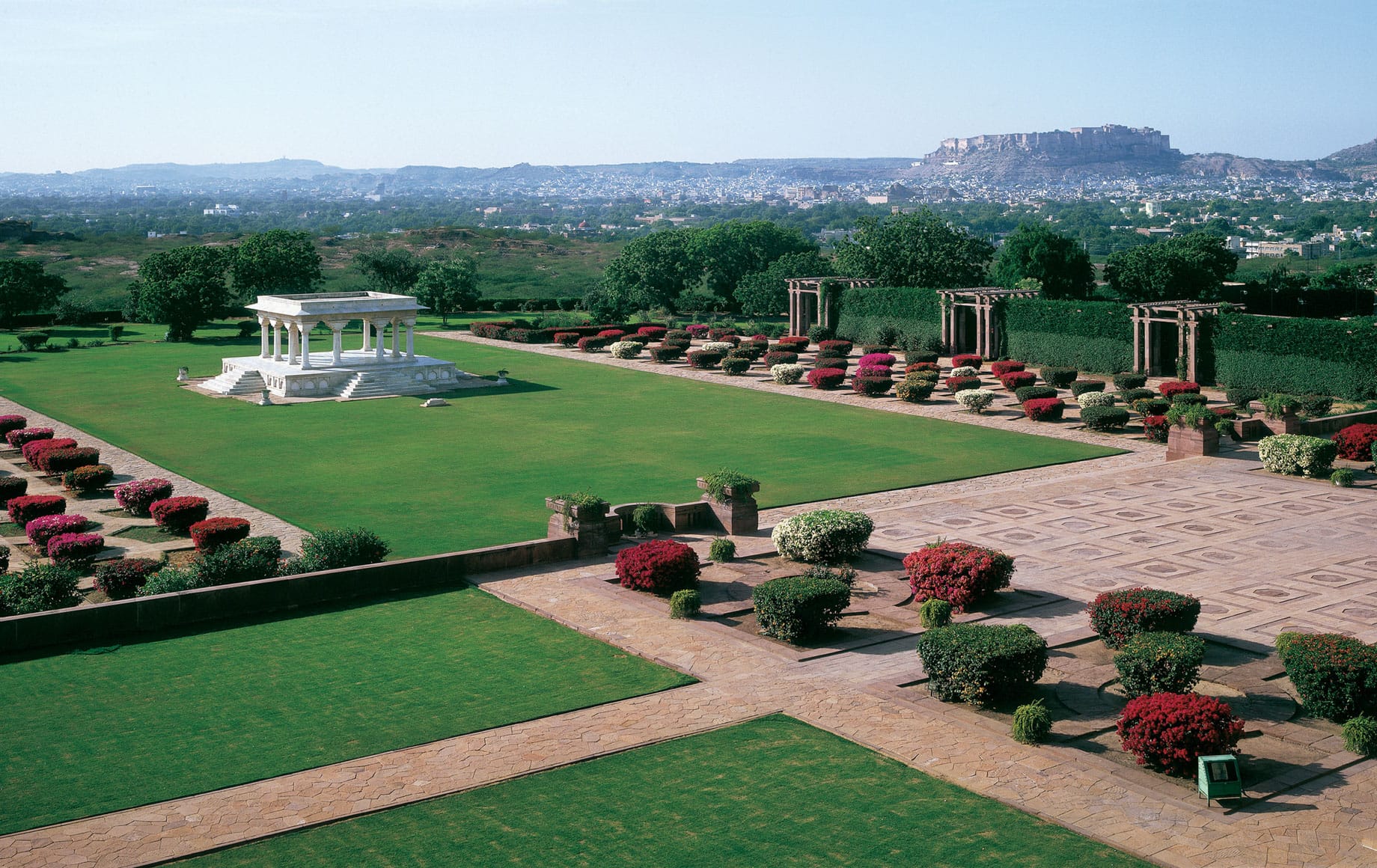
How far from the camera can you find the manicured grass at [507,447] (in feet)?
109

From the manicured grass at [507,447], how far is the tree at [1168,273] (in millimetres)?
32222

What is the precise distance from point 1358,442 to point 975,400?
14.1 meters

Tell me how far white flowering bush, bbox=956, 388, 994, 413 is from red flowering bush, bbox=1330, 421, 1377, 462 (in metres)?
13.2

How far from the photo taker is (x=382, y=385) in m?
55.1

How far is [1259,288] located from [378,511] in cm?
6059

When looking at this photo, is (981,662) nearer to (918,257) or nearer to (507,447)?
(507,447)

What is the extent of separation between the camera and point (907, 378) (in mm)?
51781

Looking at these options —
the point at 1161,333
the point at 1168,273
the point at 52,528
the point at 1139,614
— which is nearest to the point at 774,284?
the point at 1168,273

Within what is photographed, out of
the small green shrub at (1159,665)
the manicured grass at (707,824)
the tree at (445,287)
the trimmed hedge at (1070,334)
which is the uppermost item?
the tree at (445,287)

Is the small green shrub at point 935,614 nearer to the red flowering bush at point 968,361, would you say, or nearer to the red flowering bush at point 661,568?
the red flowering bush at point 661,568

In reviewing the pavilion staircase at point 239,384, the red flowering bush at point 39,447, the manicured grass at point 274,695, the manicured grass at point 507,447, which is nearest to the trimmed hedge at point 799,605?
the manicured grass at point 274,695

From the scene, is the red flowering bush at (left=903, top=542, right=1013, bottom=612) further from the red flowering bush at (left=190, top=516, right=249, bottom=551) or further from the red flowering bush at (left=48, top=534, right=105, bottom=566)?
the red flowering bush at (left=48, top=534, right=105, bottom=566)

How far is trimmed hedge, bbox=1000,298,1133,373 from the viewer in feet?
190

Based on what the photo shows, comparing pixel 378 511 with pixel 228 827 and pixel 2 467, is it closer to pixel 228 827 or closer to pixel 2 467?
pixel 2 467
